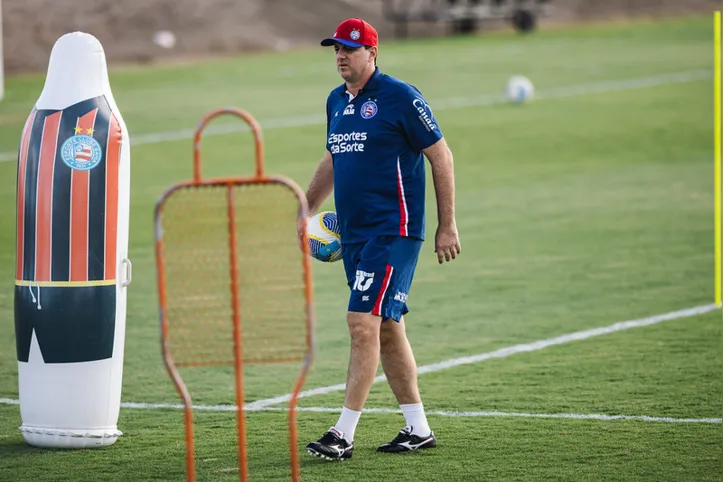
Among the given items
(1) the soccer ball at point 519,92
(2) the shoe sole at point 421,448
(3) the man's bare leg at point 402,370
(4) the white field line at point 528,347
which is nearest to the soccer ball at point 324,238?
(3) the man's bare leg at point 402,370

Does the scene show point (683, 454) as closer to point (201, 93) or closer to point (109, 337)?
point (109, 337)

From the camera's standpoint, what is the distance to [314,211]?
777 cm

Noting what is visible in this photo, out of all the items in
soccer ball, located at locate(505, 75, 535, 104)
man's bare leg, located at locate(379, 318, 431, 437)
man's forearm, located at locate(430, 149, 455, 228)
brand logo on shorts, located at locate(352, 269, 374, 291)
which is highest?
soccer ball, located at locate(505, 75, 535, 104)

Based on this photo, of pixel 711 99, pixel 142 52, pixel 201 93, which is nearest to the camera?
pixel 711 99

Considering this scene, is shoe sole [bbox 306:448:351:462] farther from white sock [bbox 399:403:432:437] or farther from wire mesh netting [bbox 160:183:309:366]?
wire mesh netting [bbox 160:183:309:366]

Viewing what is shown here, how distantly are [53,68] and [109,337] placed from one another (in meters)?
1.53

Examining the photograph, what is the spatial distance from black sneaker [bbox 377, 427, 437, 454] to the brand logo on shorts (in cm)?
86

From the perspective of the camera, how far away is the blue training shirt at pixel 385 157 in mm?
7141

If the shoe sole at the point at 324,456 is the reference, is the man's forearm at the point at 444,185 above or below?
above

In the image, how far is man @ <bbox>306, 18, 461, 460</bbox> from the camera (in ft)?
23.4

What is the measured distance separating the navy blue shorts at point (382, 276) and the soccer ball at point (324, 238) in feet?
1.08

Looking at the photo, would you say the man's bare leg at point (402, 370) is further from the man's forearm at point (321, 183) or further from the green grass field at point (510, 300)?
the man's forearm at point (321, 183)

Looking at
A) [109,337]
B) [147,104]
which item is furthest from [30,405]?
[147,104]

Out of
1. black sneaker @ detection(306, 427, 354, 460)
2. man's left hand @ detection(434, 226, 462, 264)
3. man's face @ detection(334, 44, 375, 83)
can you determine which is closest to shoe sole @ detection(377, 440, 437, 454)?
black sneaker @ detection(306, 427, 354, 460)
